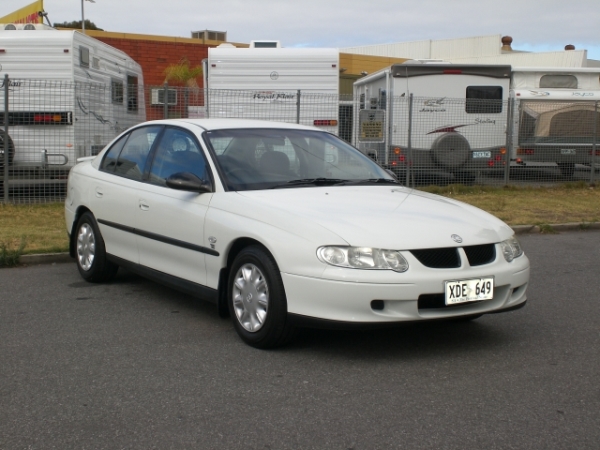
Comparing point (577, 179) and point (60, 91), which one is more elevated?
point (60, 91)

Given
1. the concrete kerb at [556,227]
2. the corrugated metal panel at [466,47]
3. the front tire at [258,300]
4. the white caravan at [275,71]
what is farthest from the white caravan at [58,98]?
the corrugated metal panel at [466,47]

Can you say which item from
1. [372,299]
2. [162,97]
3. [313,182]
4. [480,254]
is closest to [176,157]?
[313,182]

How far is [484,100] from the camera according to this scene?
622 inches

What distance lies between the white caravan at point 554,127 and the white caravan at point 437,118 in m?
0.49

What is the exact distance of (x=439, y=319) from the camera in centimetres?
491

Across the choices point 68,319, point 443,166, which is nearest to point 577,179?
point 443,166

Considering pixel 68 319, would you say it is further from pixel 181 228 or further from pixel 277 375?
pixel 277 375

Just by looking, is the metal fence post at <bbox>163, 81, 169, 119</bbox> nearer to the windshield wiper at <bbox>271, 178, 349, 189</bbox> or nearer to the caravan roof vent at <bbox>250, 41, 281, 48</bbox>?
the caravan roof vent at <bbox>250, 41, 281, 48</bbox>

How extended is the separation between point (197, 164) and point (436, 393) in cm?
267

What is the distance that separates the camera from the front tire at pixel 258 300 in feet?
16.4

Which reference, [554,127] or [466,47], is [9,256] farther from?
[466,47]

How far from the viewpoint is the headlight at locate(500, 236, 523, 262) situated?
17.6 feet

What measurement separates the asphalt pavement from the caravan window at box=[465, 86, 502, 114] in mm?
9750

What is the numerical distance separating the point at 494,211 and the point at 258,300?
27.0 feet
